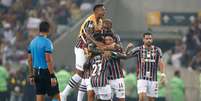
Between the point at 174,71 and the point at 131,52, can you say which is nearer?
the point at 131,52

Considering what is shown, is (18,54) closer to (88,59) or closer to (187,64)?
(187,64)

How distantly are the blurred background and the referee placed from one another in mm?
9582

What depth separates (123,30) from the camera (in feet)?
110

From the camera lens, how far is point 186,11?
33719 mm

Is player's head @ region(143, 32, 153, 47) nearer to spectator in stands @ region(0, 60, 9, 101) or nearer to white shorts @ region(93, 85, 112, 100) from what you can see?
white shorts @ region(93, 85, 112, 100)

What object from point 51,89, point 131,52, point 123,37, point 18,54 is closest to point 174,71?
point 123,37

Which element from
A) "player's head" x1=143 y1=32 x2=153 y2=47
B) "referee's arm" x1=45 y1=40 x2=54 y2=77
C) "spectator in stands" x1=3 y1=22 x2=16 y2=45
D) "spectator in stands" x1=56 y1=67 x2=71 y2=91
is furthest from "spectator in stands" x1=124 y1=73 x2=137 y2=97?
"referee's arm" x1=45 y1=40 x2=54 y2=77

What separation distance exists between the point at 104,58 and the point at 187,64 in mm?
11811

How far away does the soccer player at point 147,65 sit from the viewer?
22.9 m

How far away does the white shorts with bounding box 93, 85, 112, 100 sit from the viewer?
21203mm

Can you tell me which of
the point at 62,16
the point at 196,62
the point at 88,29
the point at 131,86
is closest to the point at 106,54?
the point at 88,29

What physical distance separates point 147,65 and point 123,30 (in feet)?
35.1

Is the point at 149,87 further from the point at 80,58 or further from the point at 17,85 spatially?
the point at 17,85

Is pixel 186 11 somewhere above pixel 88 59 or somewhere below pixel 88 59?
above
